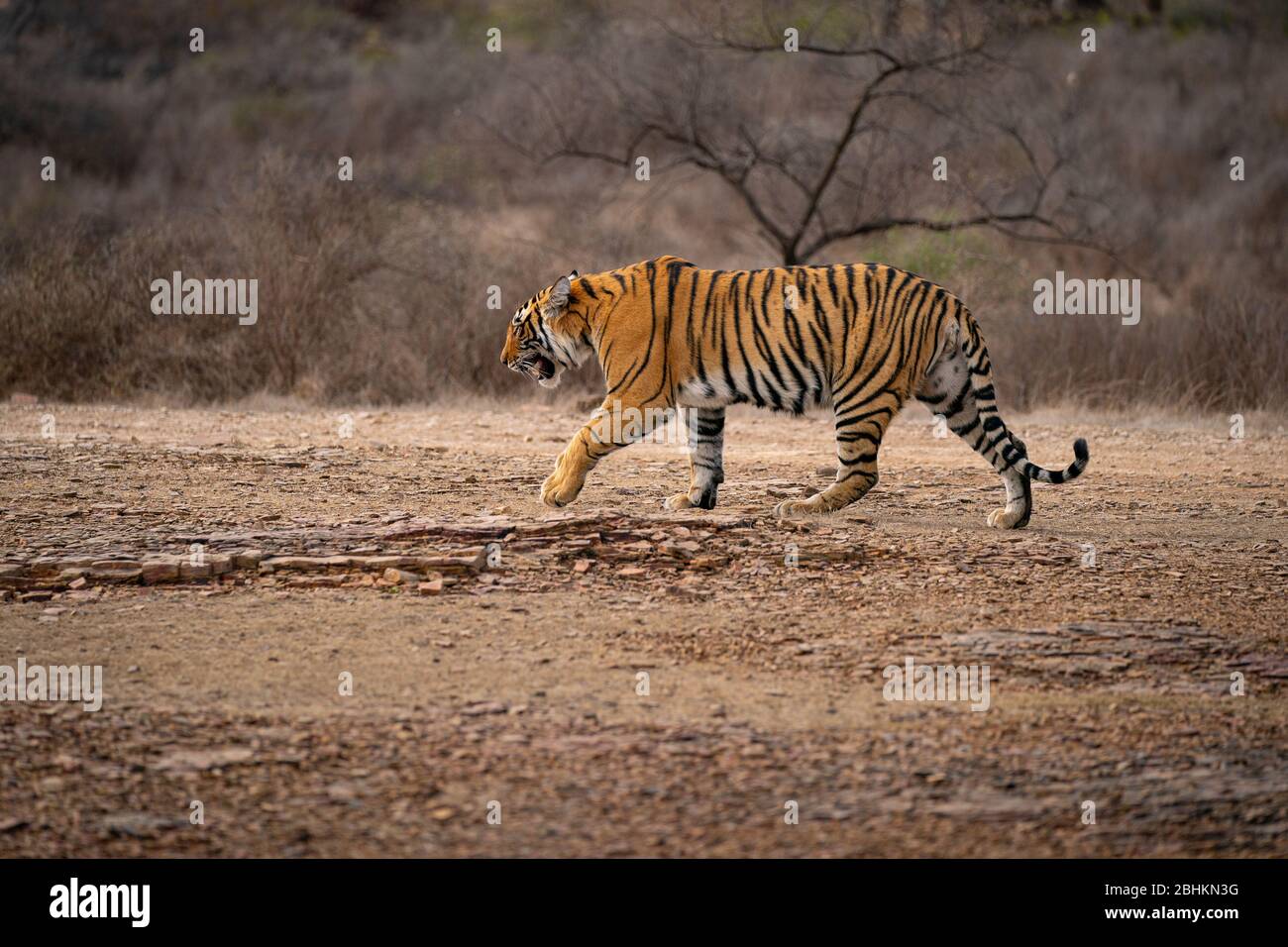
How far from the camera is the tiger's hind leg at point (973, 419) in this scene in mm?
8273

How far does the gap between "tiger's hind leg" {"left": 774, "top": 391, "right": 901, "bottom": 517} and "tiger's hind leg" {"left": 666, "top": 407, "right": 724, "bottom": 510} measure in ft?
1.59

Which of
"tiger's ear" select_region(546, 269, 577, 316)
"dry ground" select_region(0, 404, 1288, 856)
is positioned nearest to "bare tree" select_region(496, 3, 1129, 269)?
"dry ground" select_region(0, 404, 1288, 856)

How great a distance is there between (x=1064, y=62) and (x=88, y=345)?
21785 mm

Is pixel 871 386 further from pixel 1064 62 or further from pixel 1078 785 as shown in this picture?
pixel 1064 62

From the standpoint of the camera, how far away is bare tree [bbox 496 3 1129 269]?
55.4 feet

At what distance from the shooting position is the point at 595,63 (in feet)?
57.8

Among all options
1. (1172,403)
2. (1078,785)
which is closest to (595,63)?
(1172,403)

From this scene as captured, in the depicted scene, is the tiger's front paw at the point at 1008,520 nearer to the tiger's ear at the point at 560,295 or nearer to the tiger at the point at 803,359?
the tiger at the point at 803,359

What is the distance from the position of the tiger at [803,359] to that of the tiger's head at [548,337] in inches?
2.8

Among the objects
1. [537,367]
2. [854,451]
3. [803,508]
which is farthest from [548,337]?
[854,451]

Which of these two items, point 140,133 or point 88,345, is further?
point 140,133

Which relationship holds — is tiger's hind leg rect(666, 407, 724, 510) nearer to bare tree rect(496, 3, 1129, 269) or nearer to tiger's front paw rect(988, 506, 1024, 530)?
tiger's front paw rect(988, 506, 1024, 530)

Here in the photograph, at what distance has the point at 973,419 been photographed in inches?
329

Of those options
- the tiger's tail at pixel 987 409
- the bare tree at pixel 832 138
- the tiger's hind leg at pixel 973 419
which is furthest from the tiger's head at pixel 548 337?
the bare tree at pixel 832 138
